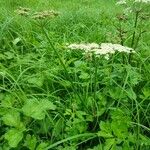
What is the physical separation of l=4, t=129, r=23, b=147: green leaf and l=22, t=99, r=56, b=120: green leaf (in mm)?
130

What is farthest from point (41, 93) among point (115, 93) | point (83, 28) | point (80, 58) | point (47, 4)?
point (47, 4)

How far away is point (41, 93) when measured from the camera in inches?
116

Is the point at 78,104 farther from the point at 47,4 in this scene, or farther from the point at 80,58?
the point at 47,4

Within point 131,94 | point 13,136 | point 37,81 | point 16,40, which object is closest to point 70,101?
point 37,81

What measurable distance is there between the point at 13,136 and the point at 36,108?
0.75 feet

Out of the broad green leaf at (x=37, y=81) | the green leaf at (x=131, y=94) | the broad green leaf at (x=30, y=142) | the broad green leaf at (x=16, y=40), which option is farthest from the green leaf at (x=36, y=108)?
the broad green leaf at (x=16, y=40)

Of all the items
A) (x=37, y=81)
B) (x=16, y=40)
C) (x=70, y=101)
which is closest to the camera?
(x=70, y=101)

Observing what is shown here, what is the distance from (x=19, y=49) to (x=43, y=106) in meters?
1.43

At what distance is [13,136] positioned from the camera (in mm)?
2377

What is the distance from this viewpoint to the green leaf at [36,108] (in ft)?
8.12

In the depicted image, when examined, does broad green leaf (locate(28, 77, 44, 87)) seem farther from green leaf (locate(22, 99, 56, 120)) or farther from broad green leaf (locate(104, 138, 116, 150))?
broad green leaf (locate(104, 138, 116, 150))

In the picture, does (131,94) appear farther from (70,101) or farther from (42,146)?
(42,146)

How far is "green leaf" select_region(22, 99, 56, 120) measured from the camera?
247 centimetres

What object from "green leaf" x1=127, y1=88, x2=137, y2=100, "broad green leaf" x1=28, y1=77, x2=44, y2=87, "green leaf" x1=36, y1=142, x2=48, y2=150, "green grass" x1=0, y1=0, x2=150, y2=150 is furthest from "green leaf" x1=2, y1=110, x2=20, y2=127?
"green leaf" x1=127, y1=88, x2=137, y2=100
